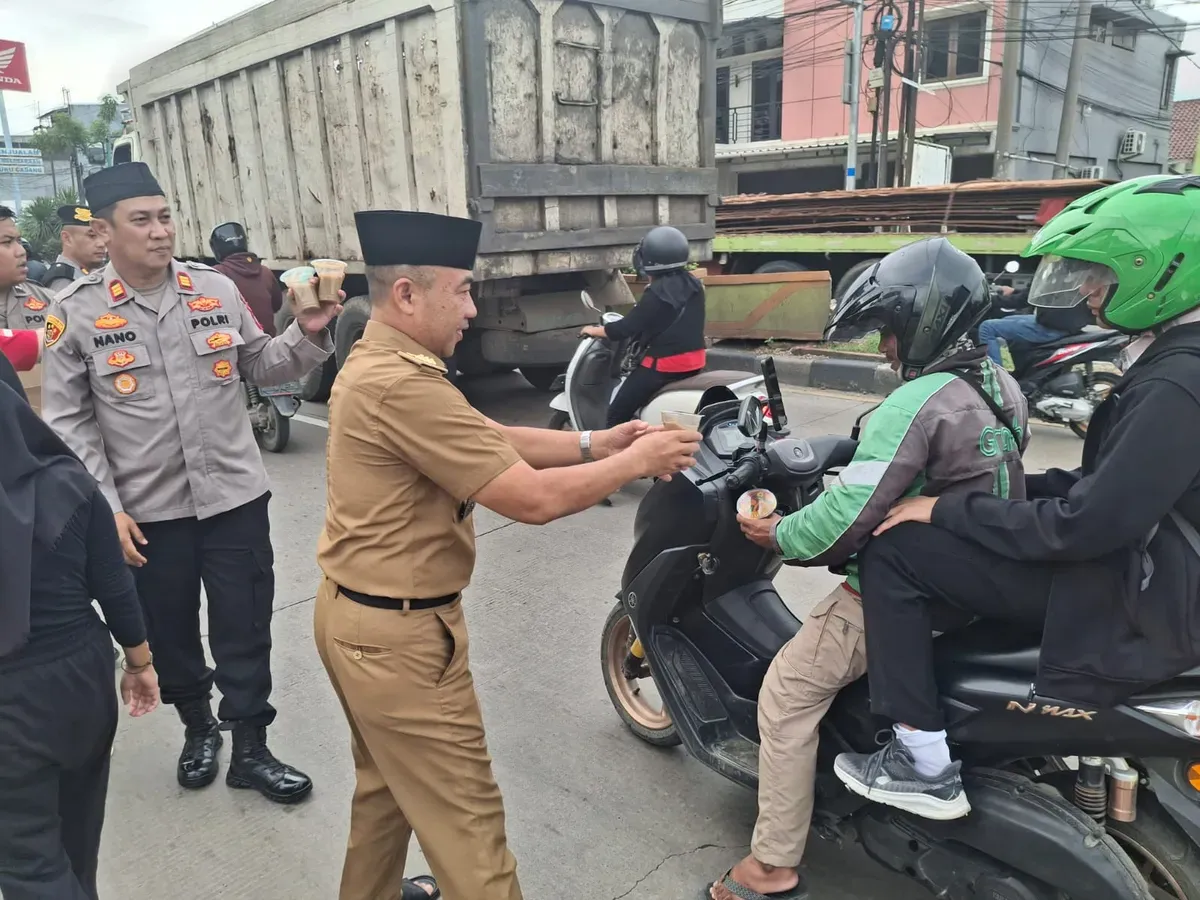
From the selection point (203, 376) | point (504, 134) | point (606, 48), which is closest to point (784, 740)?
point (203, 376)

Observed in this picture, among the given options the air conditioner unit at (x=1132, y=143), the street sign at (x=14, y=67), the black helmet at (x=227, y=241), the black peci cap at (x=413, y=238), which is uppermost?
the street sign at (x=14, y=67)

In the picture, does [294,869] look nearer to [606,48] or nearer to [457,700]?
[457,700]

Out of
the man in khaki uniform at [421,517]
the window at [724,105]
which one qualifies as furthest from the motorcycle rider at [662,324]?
the window at [724,105]

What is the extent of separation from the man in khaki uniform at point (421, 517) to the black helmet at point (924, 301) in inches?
22.5

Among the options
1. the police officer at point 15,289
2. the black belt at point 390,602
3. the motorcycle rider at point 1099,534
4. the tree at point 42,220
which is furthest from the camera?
the tree at point 42,220

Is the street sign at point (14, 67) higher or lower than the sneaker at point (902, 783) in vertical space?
higher

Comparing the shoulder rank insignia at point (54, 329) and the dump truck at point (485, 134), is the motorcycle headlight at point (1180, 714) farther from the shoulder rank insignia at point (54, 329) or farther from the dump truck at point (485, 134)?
the dump truck at point (485, 134)

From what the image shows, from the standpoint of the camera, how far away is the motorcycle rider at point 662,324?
509cm

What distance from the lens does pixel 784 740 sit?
6.86ft

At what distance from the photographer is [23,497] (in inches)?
66.5

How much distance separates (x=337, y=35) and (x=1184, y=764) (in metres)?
6.74

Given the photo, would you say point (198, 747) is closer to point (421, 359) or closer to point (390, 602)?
point (390, 602)

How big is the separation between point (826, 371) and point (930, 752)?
6.65 m

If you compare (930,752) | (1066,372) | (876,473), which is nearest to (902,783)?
(930,752)
